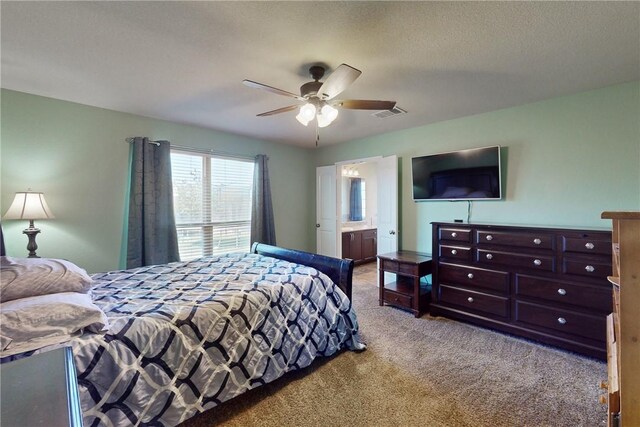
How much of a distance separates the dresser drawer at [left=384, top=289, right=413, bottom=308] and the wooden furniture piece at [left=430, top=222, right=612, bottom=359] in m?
0.27

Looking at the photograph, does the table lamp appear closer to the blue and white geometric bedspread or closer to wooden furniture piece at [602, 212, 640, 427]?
the blue and white geometric bedspread

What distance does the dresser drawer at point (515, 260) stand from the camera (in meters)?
2.56

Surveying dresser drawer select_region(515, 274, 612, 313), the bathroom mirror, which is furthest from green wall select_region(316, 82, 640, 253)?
the bathroom mirror

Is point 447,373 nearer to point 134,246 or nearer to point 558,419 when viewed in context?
point 558,419

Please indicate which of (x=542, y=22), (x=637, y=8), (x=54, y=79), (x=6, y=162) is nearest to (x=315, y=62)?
(x=542, y=22)

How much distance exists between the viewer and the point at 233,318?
6.14ft

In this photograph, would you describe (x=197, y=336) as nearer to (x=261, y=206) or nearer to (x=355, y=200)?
(x=261, y=206)

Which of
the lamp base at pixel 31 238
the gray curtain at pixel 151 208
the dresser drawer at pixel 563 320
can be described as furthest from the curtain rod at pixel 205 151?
the dresser drawer at pixel 563 320

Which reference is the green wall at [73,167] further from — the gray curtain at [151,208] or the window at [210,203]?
the window at [210,203]

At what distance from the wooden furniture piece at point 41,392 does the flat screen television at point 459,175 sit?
3.66m

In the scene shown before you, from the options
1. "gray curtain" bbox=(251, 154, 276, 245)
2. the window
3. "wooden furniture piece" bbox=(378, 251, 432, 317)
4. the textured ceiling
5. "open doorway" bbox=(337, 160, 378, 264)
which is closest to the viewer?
the textured ceiling

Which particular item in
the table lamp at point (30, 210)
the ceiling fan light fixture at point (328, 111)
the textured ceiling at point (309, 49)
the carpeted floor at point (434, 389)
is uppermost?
the textured ceiling at point (309, 49)

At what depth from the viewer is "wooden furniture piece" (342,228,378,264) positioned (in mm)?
5583

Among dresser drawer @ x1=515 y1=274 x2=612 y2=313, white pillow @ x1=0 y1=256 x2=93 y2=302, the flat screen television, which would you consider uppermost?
the flat screen television
